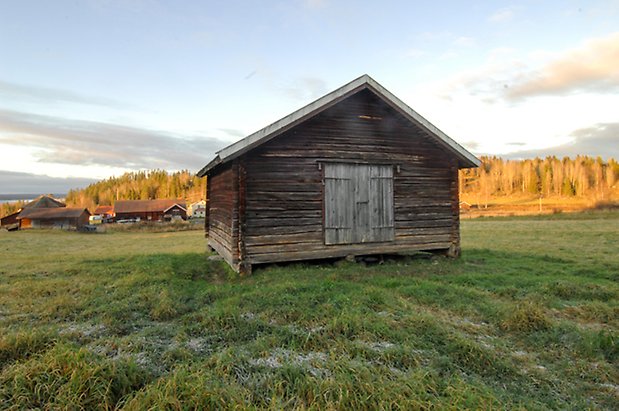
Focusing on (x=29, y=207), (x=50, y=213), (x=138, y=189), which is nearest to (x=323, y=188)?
(x=50, y=213)

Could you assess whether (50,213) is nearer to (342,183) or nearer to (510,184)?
(342,183)

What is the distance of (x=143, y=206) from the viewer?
247ft

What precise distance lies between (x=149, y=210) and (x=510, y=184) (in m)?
109

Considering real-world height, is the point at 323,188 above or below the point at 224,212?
above

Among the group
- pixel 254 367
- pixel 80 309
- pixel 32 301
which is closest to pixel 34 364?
pixel 254 367

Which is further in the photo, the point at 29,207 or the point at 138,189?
the point at 138,189

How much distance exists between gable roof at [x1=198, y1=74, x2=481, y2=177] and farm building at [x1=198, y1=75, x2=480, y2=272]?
0.03 metres

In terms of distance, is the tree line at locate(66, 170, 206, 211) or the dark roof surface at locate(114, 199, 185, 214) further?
the tree line at locate(66, 170, 206, 211)

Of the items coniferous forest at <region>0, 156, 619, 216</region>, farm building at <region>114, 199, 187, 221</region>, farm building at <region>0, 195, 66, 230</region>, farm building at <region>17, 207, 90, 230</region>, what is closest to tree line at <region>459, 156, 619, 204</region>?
coniferous forest at <region>0, 156, 619, 216</region>

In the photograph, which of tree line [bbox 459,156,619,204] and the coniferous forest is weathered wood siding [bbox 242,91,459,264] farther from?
tree line [bbox 459,156,619,204]

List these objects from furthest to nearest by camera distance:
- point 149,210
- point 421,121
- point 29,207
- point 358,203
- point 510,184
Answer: point 510,184 → point 149,210 → point 29,207 → point 421,121 → point 358,203

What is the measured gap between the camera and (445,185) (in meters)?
13.2

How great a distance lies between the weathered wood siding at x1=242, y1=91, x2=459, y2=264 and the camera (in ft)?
35.7

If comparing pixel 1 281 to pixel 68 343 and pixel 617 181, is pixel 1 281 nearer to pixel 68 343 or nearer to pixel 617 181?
pixel 68 343
